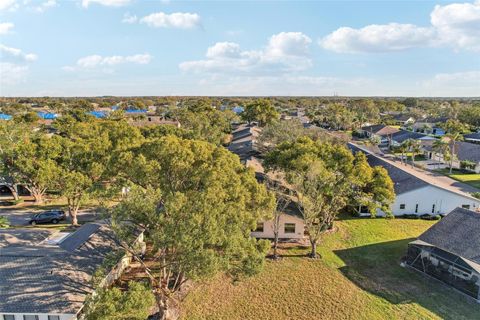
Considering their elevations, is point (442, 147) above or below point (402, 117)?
below

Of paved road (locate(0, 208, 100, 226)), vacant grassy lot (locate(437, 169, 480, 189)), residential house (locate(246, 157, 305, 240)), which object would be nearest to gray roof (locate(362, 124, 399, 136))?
vacant grassy lot (locate(437, 169, 480, 189))

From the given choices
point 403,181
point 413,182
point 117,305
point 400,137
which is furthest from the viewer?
point 400,137

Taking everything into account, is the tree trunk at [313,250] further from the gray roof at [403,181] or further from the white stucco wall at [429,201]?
the gray roof at [403,181]

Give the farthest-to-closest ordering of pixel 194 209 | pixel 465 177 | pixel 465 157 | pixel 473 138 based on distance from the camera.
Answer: pixel 473 138
pixel 465 157
pixel 465 177
pixel 194 209

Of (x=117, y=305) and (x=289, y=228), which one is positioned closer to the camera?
(x=117, y=305)

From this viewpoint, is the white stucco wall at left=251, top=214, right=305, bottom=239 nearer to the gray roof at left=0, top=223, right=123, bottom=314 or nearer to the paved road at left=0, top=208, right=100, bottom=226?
the gray roof at left=0, top=223, right=123, bottom=314

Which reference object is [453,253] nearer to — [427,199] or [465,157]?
[427,199]

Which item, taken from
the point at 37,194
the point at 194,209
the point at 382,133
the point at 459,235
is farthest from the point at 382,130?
the point at 194,209
